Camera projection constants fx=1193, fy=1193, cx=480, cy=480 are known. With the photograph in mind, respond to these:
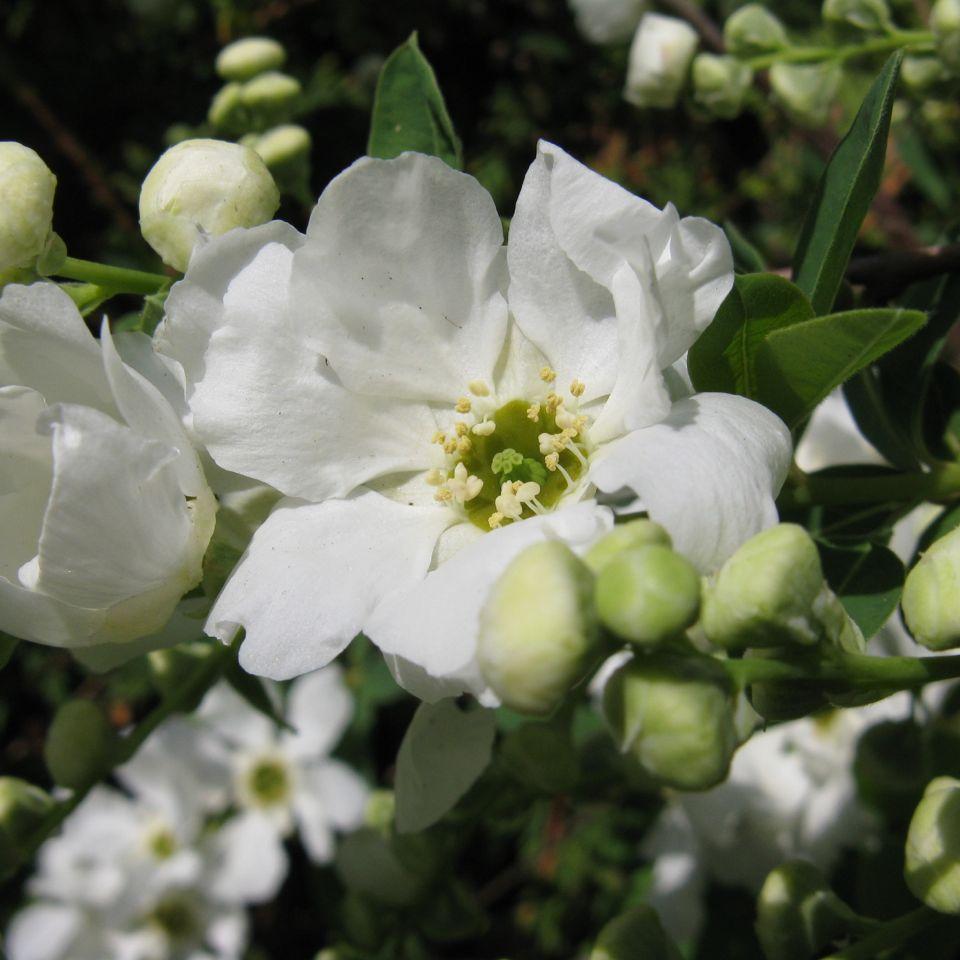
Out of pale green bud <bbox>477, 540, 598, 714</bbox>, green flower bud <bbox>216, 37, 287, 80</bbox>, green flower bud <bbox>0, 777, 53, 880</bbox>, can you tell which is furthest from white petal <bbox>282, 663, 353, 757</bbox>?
pale green bud <bbox>477, 540, 598, 714</bbox>

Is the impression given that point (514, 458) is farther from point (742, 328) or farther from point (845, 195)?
point (845, 195)

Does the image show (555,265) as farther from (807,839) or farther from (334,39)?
(334,39)

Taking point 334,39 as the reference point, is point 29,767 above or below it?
below

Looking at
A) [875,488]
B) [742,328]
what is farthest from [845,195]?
[875,488]

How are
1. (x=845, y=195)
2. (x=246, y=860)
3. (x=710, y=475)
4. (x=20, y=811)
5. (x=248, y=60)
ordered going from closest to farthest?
(x=710, y=475) < (x=845, y=195) < (x=20, y=811) < (x=248, y=60) < (x=246, y=860)

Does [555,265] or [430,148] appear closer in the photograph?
[555,265]

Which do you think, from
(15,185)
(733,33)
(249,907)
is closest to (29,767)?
(249,907)

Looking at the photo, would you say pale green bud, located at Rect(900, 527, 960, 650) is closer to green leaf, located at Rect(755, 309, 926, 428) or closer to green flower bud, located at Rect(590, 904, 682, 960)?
green leaf, located at Rect(755, 309, 926, 428)
